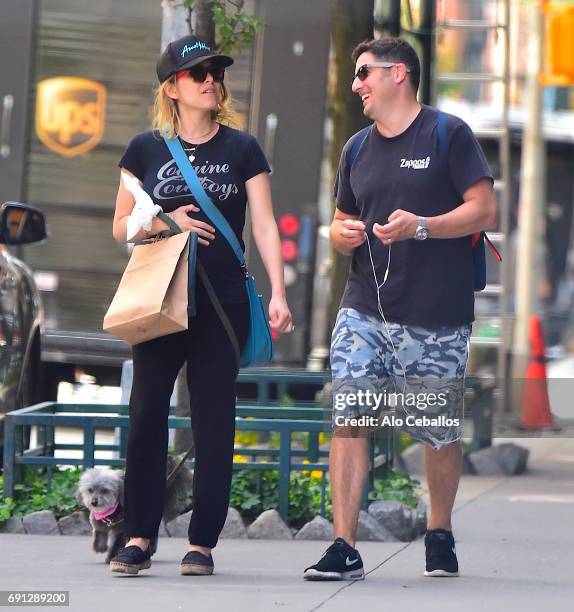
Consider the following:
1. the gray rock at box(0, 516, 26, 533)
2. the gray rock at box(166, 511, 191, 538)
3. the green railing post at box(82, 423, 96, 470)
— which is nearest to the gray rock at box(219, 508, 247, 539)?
the gray rock at box(166, 511, 191, 538)

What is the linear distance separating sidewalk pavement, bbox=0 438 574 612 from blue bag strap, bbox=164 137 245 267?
118cm

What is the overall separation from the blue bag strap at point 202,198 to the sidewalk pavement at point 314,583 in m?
1.18

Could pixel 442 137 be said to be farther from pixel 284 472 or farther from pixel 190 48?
pixel 284 472

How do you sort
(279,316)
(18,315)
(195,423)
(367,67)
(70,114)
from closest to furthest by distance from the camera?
(279,316) < (195,423) < (367,67) < (18,315) < (70,114)

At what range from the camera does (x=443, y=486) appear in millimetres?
6109

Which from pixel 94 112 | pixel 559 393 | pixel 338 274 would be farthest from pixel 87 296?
pixel 559 393

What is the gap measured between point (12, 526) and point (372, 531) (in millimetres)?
1525

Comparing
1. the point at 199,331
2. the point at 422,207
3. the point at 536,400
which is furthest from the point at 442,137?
the point at 536,400

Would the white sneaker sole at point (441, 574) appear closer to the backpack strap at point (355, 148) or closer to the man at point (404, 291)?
the man at point (404, 291)

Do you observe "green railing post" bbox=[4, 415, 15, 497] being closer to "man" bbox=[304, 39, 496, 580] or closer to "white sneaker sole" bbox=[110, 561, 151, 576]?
"white sneaker sole" bbox=[110, 561, 151, 576]

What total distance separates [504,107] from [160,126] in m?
8.09

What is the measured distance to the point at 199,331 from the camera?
236 inches

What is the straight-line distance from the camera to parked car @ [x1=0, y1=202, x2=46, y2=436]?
8328 mm

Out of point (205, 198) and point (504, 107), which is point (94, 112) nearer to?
point (504, 107)
